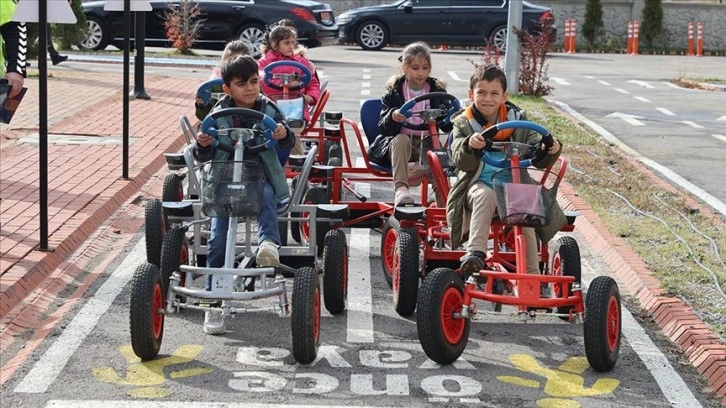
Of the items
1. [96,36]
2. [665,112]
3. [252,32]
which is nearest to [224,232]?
[665,112]

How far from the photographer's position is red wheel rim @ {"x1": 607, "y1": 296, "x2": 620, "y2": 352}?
6.47 m

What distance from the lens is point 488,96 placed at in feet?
24.0

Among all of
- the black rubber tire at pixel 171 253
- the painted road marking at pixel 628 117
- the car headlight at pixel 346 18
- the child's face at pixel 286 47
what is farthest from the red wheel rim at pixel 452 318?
the car headlight at pixel 346 18

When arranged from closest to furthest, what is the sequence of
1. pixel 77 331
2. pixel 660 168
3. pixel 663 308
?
pixel 77 331, pixel 663 308, pixel 660 168

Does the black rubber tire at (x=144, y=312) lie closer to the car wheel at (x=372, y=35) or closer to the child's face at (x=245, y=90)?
the child's face at (x=245, y=90)

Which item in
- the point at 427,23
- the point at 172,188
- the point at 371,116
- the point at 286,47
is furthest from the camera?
the point at 427,23

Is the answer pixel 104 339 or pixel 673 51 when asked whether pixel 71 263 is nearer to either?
pixel 104 339

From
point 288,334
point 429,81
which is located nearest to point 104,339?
point 288,334

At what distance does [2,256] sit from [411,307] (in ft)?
8.65

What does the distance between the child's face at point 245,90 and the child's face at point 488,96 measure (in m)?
1.19

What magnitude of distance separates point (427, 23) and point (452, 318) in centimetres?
2504

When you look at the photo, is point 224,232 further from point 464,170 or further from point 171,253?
point 464,170

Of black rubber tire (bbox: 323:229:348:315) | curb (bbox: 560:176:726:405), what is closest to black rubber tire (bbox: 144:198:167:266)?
black rubber tire (bbox: 323:229:348:315)

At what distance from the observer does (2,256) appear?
8.30 meters
